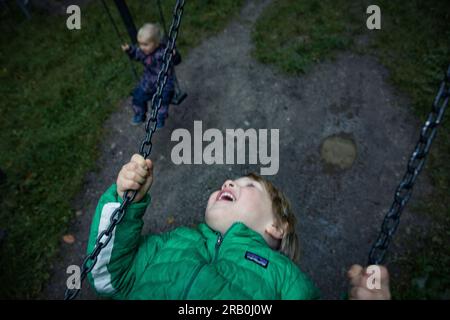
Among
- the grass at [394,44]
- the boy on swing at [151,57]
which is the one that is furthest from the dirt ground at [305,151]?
the boy on swing at [151,57]

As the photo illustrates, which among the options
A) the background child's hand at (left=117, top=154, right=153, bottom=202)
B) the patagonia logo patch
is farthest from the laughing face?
the background child's hand at (left=117, top=154, right=153, bottom=202)

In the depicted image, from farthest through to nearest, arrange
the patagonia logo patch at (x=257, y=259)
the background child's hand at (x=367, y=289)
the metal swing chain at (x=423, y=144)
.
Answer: the patagonia logo patch at (x=257, y=259)
the background child's hand at (x=367, y=289)
the metal swing chain at (x=423, y=144)

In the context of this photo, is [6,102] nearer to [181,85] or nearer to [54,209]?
[54,209]

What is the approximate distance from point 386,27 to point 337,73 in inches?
52.4

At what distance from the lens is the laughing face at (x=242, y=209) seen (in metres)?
1.92

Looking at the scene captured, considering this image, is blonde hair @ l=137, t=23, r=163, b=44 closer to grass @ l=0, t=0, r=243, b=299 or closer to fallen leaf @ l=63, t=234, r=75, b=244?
grass @ l=0, t=0, r=243, b=299

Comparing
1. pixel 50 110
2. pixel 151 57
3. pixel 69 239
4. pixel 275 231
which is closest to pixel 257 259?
pixel 275 231

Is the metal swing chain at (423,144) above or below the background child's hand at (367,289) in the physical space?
above

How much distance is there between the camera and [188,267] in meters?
1.76

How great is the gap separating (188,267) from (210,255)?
21cm

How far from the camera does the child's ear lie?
1.98 meters

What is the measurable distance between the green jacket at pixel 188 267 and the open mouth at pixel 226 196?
0.18 meters

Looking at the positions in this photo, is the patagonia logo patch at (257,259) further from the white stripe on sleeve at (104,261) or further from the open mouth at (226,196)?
the white stripe on sleeve at (104,261)

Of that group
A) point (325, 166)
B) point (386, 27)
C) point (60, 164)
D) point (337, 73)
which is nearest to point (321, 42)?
point (337, 73)
